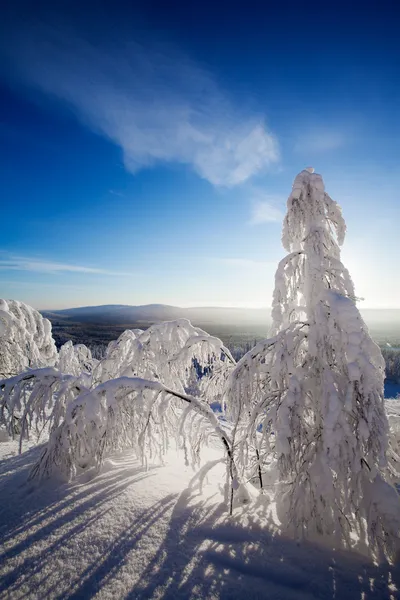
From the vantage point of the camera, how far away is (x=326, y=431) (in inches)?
159

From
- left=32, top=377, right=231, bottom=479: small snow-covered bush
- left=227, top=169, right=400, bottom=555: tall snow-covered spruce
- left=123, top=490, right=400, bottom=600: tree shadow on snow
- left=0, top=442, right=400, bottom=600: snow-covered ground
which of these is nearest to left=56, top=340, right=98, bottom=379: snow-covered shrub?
left=32, top=377, right=231, bottom=479: small snow-covered bush

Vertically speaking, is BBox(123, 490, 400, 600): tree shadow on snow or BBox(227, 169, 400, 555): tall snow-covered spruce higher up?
BBox(227, 169, 400, 555): tall snow-covered spruce

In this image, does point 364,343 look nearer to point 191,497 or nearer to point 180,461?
point 191,497

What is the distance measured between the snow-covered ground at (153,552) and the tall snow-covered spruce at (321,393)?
53 cm

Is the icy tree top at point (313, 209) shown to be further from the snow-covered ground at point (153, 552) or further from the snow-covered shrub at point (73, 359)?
the snow-covered shrub at point (73, 359)

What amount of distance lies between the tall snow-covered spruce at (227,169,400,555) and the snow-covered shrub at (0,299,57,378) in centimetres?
973

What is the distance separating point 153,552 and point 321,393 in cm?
372

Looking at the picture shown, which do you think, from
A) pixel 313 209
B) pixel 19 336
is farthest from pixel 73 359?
pixel 313 209

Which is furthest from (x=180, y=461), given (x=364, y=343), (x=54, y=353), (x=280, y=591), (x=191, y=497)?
(x=54, y=353)

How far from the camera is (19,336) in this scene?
12352 mm

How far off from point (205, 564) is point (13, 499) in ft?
12.9

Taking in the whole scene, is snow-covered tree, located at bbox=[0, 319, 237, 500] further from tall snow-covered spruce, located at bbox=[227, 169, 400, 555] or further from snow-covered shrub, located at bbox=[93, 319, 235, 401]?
tall snow-covered spruce, located at bbox=[227, 169, 400, 555]

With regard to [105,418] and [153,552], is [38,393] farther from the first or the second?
[153,552]

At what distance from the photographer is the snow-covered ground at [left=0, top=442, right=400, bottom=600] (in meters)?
3.55
